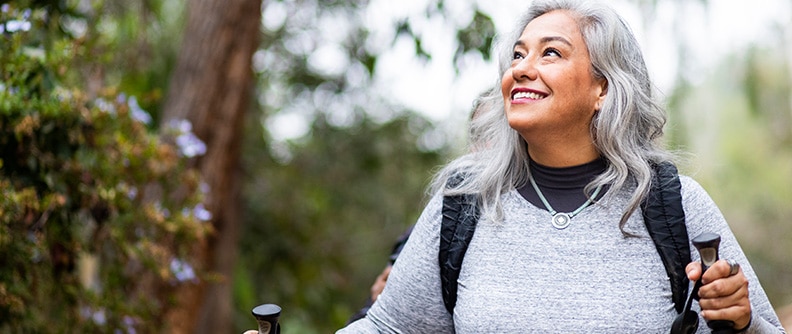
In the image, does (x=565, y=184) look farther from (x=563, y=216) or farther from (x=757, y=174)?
(x=757, y=174)

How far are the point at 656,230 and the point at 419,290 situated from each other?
23.6 inches

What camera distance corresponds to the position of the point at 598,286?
2117 millimetres

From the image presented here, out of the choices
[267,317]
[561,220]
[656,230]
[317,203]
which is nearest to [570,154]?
[561,220]

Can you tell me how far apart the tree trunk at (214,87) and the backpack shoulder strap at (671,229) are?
3.31 meters

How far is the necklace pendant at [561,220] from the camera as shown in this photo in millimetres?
2207

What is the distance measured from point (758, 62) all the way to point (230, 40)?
6.10 m

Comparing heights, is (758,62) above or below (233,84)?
above

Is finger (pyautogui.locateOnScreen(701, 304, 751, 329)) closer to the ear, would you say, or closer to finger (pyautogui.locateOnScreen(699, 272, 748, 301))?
finger (pyautogui.locateOnScreen(699, 272, 748, 301))

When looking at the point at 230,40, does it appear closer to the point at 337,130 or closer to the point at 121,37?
the point at 121,37

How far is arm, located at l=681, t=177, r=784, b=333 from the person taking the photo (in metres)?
1.87

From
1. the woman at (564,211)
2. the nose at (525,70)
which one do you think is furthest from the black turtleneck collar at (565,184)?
the nose at (525,70)

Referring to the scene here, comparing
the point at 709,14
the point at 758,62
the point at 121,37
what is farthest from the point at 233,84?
the point at 758,62

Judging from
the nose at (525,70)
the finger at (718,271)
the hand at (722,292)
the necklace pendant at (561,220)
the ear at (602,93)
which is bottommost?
the hand at (722,292)

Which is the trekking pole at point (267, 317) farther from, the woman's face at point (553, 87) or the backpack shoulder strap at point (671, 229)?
the backpack shoulder strap at point (671, 229)
